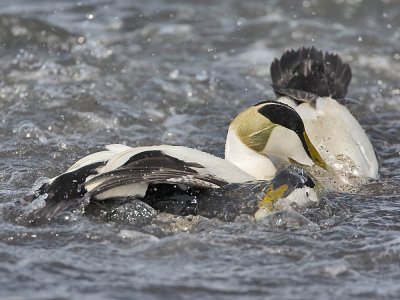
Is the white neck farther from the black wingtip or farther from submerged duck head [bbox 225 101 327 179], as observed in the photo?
the black wingtip

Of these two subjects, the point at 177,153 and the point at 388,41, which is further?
the point at 388,41

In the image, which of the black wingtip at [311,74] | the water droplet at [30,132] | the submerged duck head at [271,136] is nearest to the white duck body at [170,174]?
the submerged duck head at [271,136]

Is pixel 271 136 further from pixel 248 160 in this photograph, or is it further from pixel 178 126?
pixel 178 126

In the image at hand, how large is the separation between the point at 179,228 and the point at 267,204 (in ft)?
1.76

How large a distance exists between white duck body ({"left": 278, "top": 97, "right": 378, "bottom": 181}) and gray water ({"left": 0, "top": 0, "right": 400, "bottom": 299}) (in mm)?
204

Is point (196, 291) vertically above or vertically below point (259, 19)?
below

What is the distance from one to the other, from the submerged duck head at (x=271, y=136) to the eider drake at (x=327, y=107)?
376mm

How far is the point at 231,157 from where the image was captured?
5766mm

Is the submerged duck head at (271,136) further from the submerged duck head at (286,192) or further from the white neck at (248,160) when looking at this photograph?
the submerged duck head at (286,192)

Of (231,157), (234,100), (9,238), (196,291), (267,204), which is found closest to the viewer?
(196,291)

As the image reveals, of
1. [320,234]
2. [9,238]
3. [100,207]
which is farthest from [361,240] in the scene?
[9,238]

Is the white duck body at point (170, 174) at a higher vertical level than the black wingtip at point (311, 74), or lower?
lower

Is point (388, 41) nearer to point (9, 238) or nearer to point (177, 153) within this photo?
point (177, 153)

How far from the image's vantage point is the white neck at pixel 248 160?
5586 millimetres
